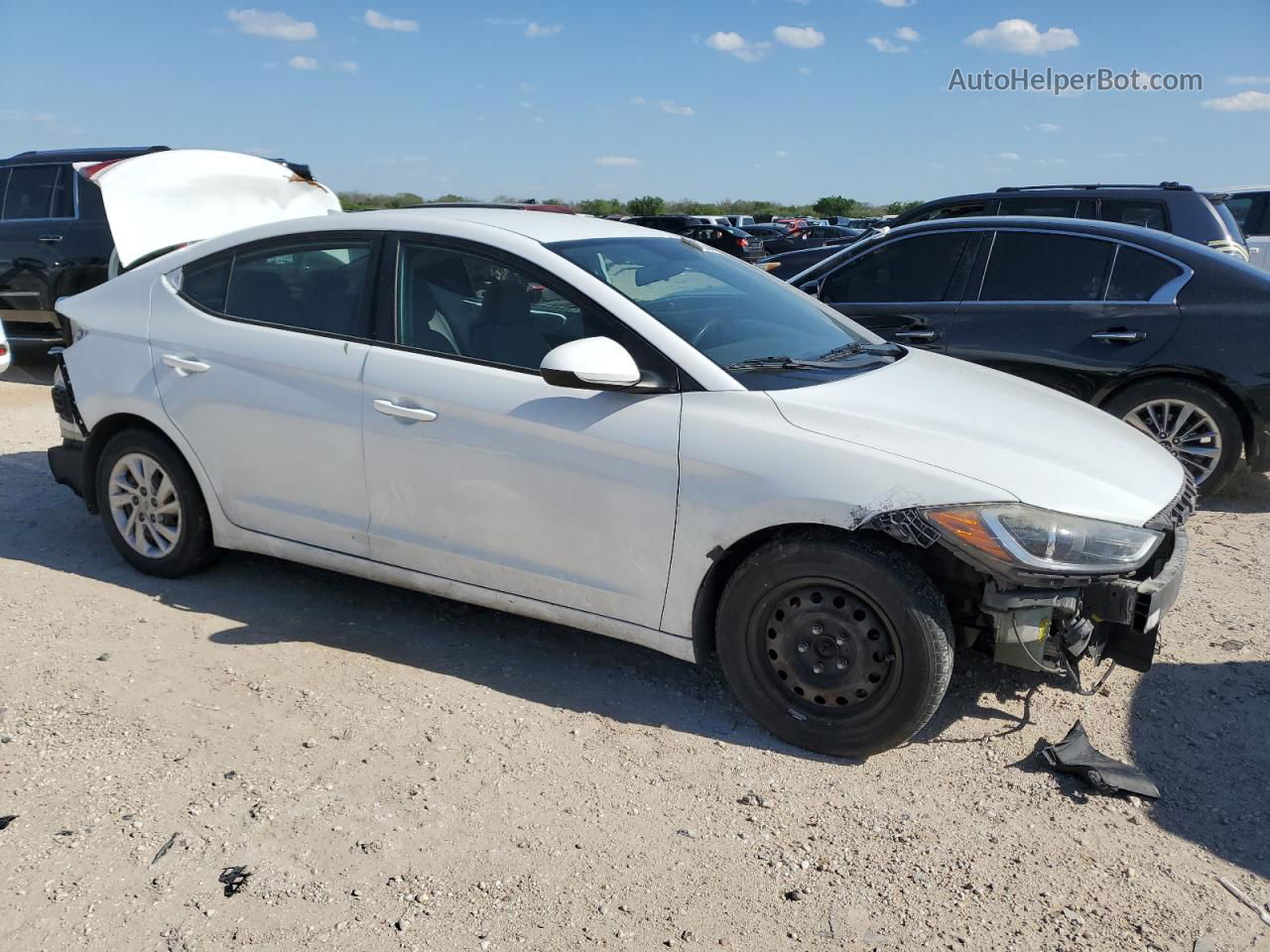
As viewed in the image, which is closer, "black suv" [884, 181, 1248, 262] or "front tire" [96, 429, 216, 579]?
"front tire" [96, 429, 216, 579]

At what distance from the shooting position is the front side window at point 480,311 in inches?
155

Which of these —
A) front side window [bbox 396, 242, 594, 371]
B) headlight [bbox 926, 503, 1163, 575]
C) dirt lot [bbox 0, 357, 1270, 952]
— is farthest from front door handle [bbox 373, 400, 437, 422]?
headlight [bbox 926, 503, 1163, 575]

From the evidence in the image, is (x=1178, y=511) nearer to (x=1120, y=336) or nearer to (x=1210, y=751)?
(x=1210, y=751)

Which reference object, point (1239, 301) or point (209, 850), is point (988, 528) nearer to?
point (209, 850)

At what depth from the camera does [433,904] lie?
2803 mm

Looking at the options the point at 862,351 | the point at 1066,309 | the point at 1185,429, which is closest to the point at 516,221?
the point at 862,351

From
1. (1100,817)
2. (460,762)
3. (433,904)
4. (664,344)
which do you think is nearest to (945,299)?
(664,344)

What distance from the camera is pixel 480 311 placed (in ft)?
13.4

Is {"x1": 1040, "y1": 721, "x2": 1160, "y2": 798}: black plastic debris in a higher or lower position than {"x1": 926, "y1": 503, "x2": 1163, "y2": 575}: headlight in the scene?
lower

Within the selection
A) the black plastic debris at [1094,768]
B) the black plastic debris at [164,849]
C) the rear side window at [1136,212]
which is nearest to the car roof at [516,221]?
the black plastic debris at [164,849]

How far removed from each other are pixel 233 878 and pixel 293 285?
2.49 m

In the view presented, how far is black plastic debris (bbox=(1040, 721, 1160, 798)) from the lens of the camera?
337 cm

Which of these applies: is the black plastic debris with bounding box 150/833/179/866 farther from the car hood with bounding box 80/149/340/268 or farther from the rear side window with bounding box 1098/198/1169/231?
the rear side window with bounding box 1098/198/1169/231

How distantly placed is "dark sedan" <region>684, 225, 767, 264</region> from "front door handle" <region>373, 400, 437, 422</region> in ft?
54.9
